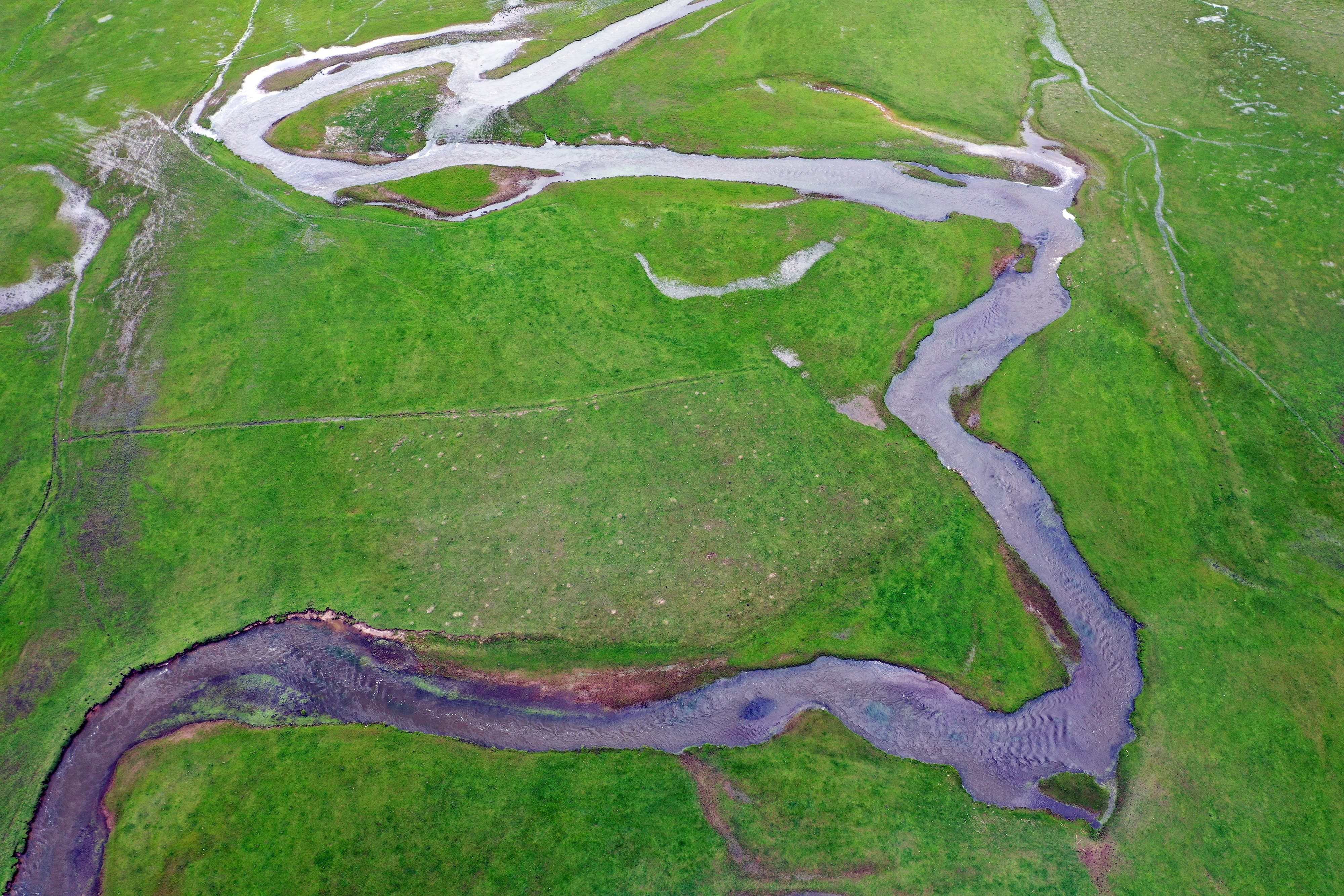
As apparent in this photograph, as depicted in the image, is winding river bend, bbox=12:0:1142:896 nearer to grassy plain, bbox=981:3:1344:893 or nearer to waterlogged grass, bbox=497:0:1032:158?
grassy plain, bbox=981:3:1344:893

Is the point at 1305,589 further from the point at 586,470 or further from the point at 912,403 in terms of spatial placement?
the point at 586,470

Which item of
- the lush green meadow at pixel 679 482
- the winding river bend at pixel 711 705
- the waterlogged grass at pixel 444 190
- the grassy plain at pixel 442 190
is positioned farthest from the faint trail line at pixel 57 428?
the grassy plain at pixel 442 190

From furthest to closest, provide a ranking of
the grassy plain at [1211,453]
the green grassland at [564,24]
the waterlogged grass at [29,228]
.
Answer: the green grassland at [564,24] → the waterlogged grass at [29,228] → the grassy plain at [1211,453]

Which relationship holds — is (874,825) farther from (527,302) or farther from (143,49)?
(143,49)

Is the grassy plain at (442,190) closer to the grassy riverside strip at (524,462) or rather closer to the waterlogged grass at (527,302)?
the waterlogged grass at (527,302)

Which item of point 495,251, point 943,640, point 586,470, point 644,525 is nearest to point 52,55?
point 495,251

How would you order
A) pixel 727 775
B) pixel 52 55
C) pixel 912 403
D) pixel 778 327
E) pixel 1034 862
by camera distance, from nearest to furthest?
pixel 1034 862, pixel 727 775, pixel 912 403, pixel 778 327, pixel 52 55
